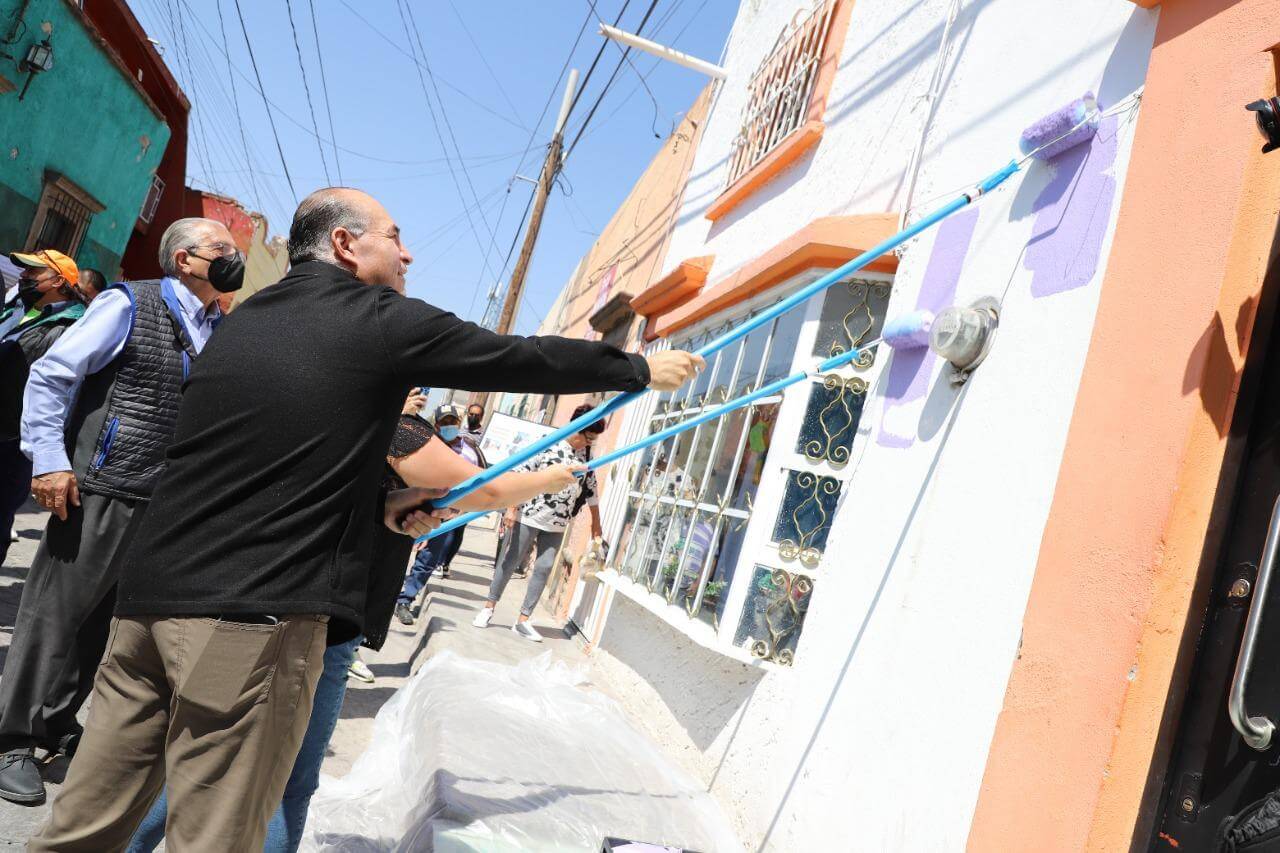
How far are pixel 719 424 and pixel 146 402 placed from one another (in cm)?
287

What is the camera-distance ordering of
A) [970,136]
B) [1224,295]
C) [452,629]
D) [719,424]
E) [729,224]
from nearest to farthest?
[1224,295] < [970,136] < [719,424] < [452,629] < [729,224]

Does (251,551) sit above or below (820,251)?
below

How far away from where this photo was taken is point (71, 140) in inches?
483

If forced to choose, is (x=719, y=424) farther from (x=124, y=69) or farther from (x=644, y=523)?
(x=124, y=69)

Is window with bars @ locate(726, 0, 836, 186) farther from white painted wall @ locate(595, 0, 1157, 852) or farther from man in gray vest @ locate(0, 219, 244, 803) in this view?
man in gray vest @ locate(0, 219, 244, 803)

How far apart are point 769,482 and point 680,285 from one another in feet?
9.22

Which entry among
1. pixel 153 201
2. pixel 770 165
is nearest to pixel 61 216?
pixel 153 201

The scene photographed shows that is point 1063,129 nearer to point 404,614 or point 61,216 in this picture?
point 404,614

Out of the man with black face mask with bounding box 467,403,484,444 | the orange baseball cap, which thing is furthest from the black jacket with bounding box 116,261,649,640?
the man with black face mask with bounding box 467,403,484,444

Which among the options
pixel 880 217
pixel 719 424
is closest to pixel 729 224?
pixel 719 424

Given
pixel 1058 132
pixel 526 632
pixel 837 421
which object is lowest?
pixel 526 632

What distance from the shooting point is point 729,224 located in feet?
21.0

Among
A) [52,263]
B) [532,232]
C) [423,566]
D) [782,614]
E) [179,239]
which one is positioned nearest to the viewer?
[179,239]

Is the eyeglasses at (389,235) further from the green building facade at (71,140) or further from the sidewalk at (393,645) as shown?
the green building facade at (71,140)
